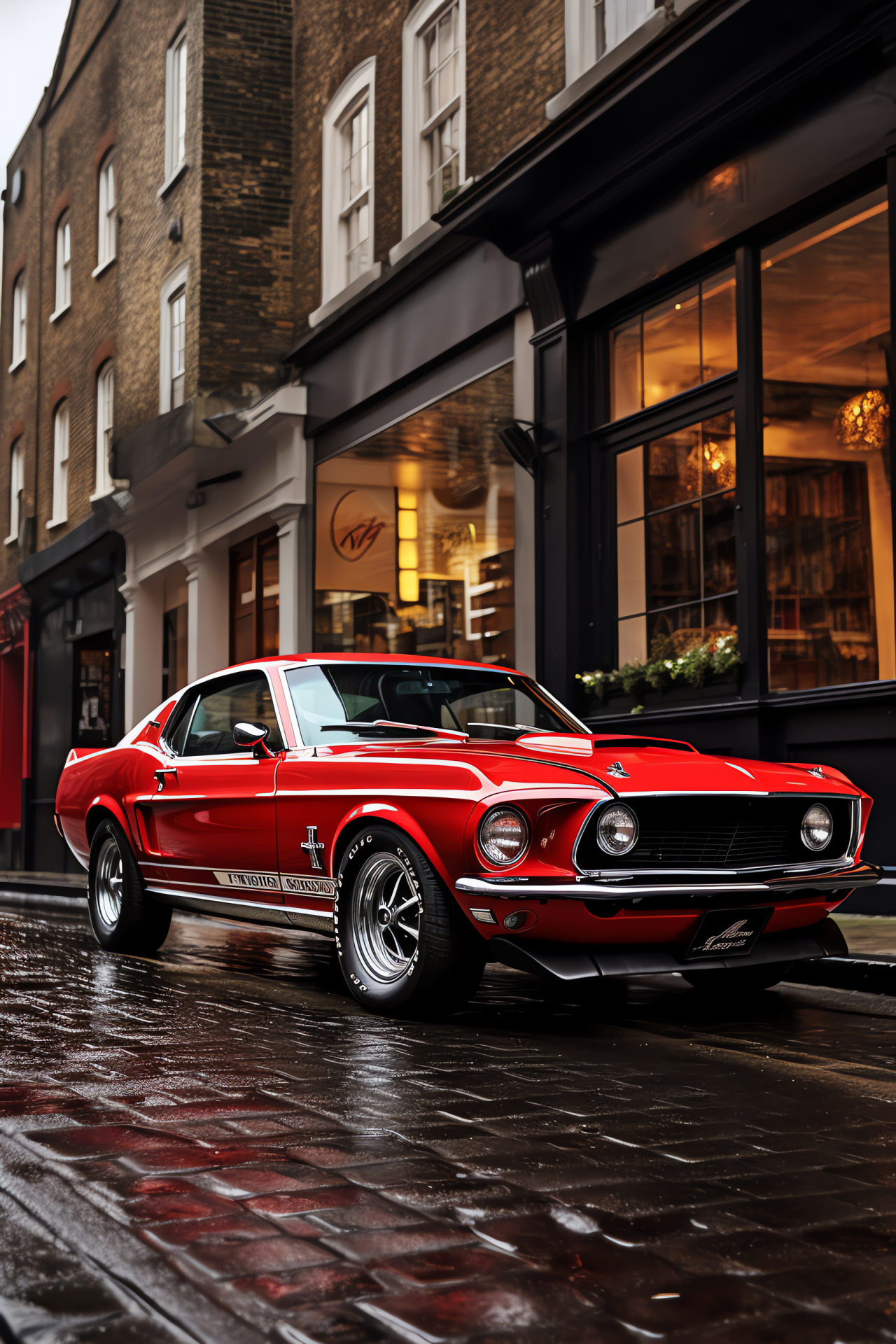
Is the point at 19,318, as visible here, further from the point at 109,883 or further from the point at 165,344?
the point at 109,883

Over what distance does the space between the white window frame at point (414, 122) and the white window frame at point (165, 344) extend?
18.6 ft

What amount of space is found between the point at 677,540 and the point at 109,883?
482 centimetres

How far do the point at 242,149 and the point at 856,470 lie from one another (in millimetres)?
11304

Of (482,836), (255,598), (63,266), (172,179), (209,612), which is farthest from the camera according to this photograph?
(63,266)

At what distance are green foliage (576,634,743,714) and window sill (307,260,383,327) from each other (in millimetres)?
5757

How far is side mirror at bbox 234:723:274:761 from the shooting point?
250 inches

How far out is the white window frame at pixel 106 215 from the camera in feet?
74.5

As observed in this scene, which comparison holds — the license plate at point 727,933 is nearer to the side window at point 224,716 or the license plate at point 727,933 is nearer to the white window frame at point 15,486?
the side window at point 224,716

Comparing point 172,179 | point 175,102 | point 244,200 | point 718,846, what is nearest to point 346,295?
point 244,200

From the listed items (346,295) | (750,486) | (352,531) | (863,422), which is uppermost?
(346,295)

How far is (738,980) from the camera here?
247 inches

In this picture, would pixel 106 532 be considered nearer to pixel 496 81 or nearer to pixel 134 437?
pixel 134 437

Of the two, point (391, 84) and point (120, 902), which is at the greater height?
point (391, 84)

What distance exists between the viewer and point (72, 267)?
82.0 ft
